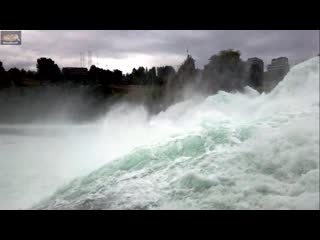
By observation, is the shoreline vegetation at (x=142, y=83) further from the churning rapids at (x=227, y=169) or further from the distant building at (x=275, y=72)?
the churning rapids at (x=227, y=169)

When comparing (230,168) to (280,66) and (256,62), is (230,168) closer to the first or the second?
(280,66)

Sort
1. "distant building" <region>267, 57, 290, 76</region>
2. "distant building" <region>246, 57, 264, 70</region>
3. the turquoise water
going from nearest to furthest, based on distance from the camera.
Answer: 1. the turquoise water
2. "distant building" <region>267, 57, 290, 76</region>
3. "distant building" <region>246, 57, 264, 70</region>

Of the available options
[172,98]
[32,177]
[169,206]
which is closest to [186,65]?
[172,98]

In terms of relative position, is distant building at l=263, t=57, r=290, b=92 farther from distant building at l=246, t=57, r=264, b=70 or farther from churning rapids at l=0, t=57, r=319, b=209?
churning rapids at l=0, t=57, r=319, b=209

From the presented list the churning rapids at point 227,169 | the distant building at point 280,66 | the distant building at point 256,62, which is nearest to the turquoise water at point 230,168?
the churning rapids at point 227,169

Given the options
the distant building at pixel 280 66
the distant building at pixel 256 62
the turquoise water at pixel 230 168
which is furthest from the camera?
the distant building at pixel 256 62

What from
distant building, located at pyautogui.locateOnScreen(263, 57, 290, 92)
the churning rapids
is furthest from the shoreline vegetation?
the churning rapids
